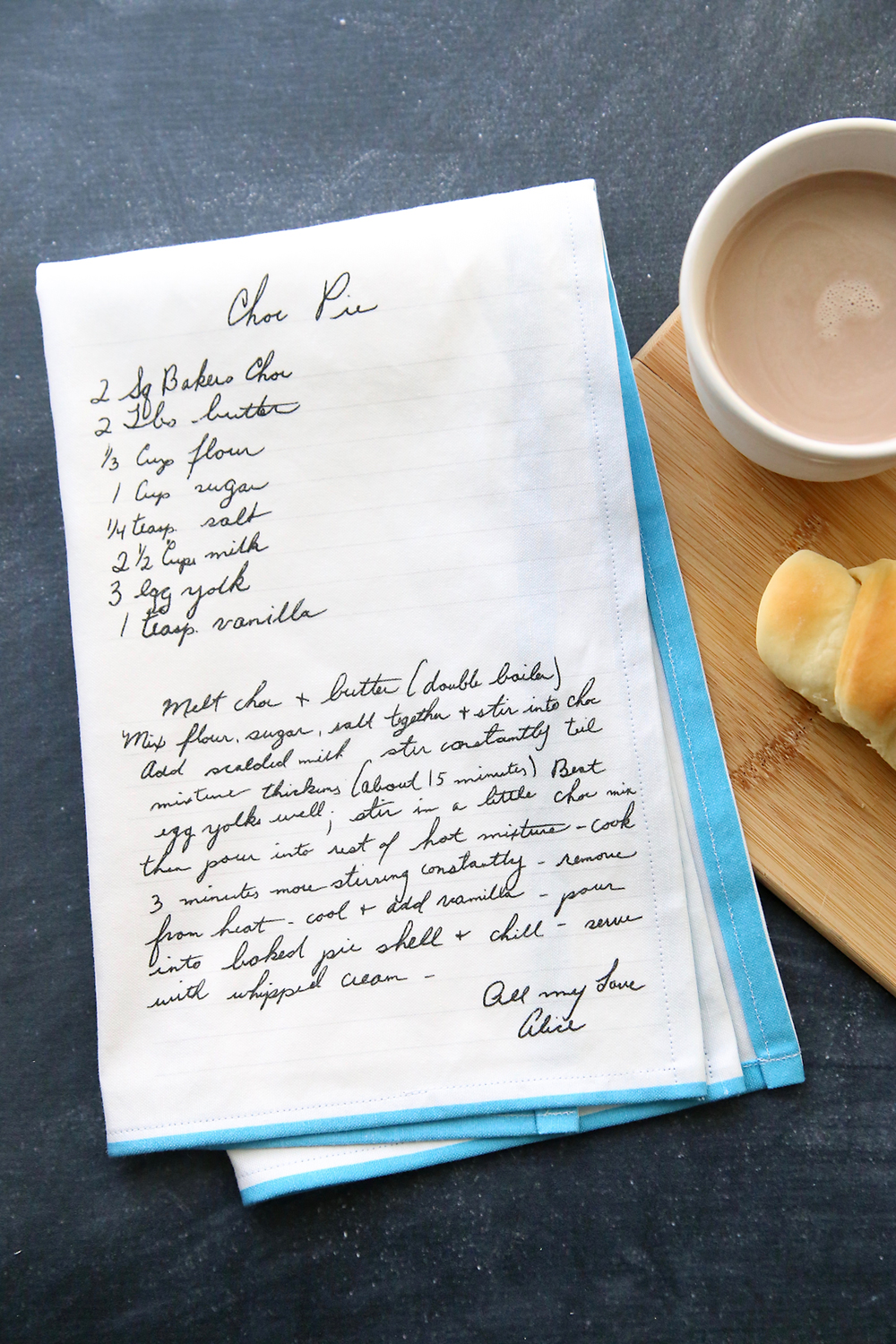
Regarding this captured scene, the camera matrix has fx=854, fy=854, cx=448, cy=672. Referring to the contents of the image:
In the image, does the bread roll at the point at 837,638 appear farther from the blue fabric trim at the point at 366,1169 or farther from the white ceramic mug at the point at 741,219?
the blue fabric trim at the point at 366,1169

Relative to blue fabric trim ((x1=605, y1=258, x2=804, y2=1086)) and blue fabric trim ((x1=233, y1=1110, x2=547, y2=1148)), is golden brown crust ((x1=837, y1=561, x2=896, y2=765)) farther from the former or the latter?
blue fabric trim ((x1=233, y1=1110, x2=547, y2=1148))

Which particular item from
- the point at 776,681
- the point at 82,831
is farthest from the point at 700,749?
the point at 82,831

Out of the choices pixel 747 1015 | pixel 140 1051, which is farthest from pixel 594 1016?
pixel 140 1051

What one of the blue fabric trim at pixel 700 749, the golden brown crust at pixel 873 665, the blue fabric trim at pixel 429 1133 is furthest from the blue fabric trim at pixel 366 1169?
the golden brown crust at pixel 873 665

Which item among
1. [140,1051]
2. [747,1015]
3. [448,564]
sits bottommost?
[140,1051]

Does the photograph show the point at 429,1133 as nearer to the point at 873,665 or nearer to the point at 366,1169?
the point at 366,1169

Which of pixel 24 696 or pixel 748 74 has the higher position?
pixel 748 74

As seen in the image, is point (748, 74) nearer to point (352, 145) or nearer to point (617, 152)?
point (617, 152)
